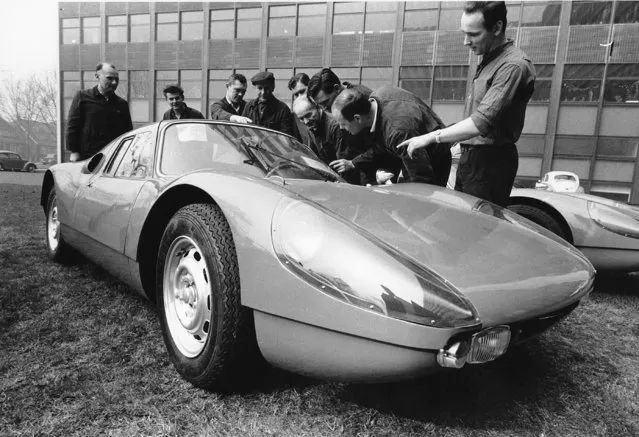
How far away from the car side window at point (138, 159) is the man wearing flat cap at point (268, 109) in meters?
1.79

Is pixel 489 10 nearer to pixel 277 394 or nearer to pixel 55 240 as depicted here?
pixel 277 394

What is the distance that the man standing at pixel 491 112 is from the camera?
7.22 feet

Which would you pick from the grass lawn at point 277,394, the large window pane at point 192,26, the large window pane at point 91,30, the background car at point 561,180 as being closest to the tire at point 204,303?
the grass lawn at point 277,394

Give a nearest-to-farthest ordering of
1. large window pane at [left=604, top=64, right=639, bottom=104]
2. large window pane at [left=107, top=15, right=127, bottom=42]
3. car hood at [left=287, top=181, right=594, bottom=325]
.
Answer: car hood at [left=287, top=181, right=594, bottom=325] → large window pane at [left=604, top=64, right=639, bottom=104] → large window pane at [left=107, top=15, right=127, bottom=42]

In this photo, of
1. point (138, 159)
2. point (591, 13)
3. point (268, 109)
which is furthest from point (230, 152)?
point (591, 13)

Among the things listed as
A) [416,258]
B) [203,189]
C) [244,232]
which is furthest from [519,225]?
[203,189]

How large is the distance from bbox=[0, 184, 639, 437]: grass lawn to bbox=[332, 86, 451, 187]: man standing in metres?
1.15

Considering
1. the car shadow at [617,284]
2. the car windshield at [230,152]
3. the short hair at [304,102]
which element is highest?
the short hair at [304,102]

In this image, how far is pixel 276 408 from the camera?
4.78 feet

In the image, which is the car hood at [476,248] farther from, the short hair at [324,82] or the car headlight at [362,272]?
the short hair at [324,82]

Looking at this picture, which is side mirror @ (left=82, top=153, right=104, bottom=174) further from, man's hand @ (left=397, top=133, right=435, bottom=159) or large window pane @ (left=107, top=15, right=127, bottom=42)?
large window pane @ (left=107, top=15, right=127, bottom=42)

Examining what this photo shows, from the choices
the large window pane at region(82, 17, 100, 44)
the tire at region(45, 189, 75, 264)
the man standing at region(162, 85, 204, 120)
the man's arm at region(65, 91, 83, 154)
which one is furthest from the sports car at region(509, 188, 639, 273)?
the large window pane at region(82, 17, 100, 44)

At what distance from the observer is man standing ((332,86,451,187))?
2582mm

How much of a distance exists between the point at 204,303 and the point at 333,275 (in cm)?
65
